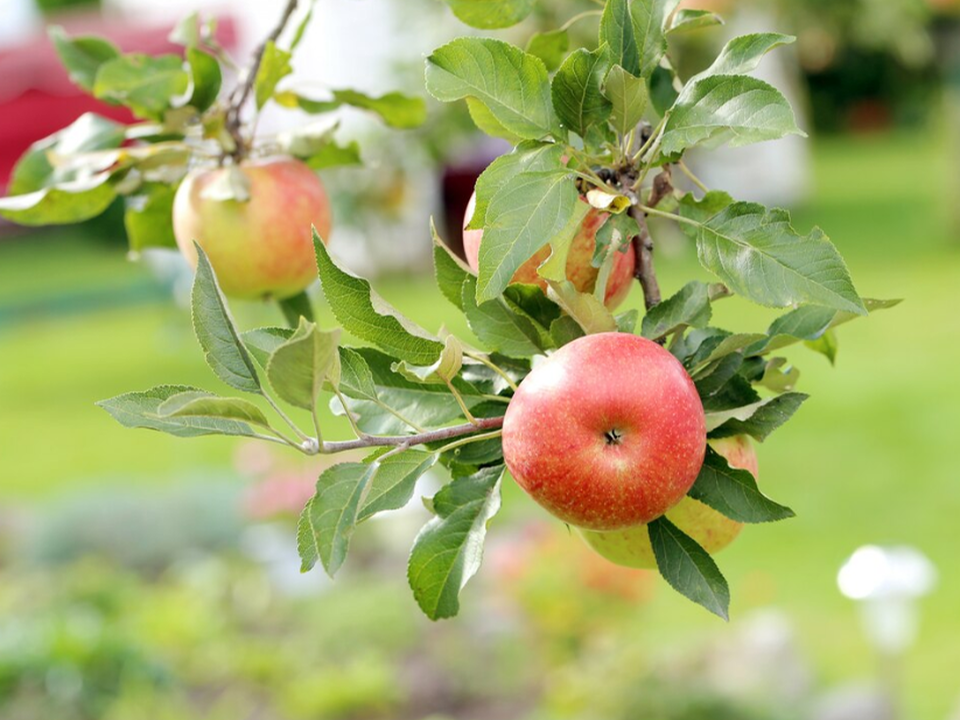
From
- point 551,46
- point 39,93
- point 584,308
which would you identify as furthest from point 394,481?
point 39,93

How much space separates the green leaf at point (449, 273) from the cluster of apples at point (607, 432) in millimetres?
101

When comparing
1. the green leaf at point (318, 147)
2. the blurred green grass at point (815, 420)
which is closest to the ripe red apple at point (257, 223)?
the green leaf at point (318, 147)

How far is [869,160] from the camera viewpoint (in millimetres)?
13977

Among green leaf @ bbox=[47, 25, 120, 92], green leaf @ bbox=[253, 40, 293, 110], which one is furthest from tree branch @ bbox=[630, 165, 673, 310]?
green leaf @ bbox=[47, 25, 120, 92]

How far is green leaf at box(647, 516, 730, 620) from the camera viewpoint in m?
0.68

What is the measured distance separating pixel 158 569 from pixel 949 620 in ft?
8.95

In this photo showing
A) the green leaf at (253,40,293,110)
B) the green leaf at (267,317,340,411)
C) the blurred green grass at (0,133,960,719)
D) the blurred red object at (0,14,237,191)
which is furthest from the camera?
the blurred red object at (0,14,237,191)

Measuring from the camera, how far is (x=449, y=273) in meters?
0.75

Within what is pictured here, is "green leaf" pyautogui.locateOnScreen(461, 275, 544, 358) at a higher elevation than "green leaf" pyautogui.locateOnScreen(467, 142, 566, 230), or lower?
lower

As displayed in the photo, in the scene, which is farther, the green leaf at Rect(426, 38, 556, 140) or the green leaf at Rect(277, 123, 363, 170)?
the green leaf at Rect(277, 123, 363, 170)

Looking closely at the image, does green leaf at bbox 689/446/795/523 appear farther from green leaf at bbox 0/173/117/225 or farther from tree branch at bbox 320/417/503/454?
green leaf at bbox 0/173/117/225

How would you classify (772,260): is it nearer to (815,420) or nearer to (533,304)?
(533,304)

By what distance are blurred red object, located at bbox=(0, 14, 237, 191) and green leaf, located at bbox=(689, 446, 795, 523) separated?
8.36 meters

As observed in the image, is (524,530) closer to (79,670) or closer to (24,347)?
(79,670)
